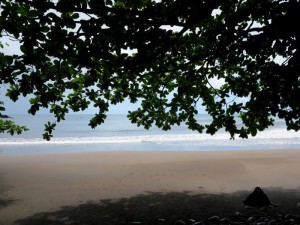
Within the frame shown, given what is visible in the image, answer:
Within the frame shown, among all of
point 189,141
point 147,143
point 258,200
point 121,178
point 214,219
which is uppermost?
point 189,141

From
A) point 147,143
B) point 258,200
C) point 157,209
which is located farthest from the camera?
point 147,143

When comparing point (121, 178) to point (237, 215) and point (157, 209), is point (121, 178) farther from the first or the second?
point (237, 215)

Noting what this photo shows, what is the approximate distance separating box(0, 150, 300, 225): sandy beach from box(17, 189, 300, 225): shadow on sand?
57 centimetres

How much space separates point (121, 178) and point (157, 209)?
5.01m

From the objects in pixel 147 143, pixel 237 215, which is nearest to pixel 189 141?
pixel 147 143

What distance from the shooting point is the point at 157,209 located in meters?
8.98

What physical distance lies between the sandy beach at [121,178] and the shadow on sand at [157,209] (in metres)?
0.57

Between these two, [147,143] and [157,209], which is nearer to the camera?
[157,209]

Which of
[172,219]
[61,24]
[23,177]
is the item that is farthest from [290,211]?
[23,177]

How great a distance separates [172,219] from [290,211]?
128 inches

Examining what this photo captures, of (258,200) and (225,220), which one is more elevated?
(258,200)

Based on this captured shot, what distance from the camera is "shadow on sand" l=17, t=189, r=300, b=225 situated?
8172mm

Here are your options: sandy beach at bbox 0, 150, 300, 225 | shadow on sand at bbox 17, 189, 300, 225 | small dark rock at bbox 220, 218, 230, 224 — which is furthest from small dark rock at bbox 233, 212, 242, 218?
sandy beach at bbox 0, 150, 300, 225

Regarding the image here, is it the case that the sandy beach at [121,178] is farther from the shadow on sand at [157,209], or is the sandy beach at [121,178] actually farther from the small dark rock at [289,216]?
the small dark rock at [289,216]
